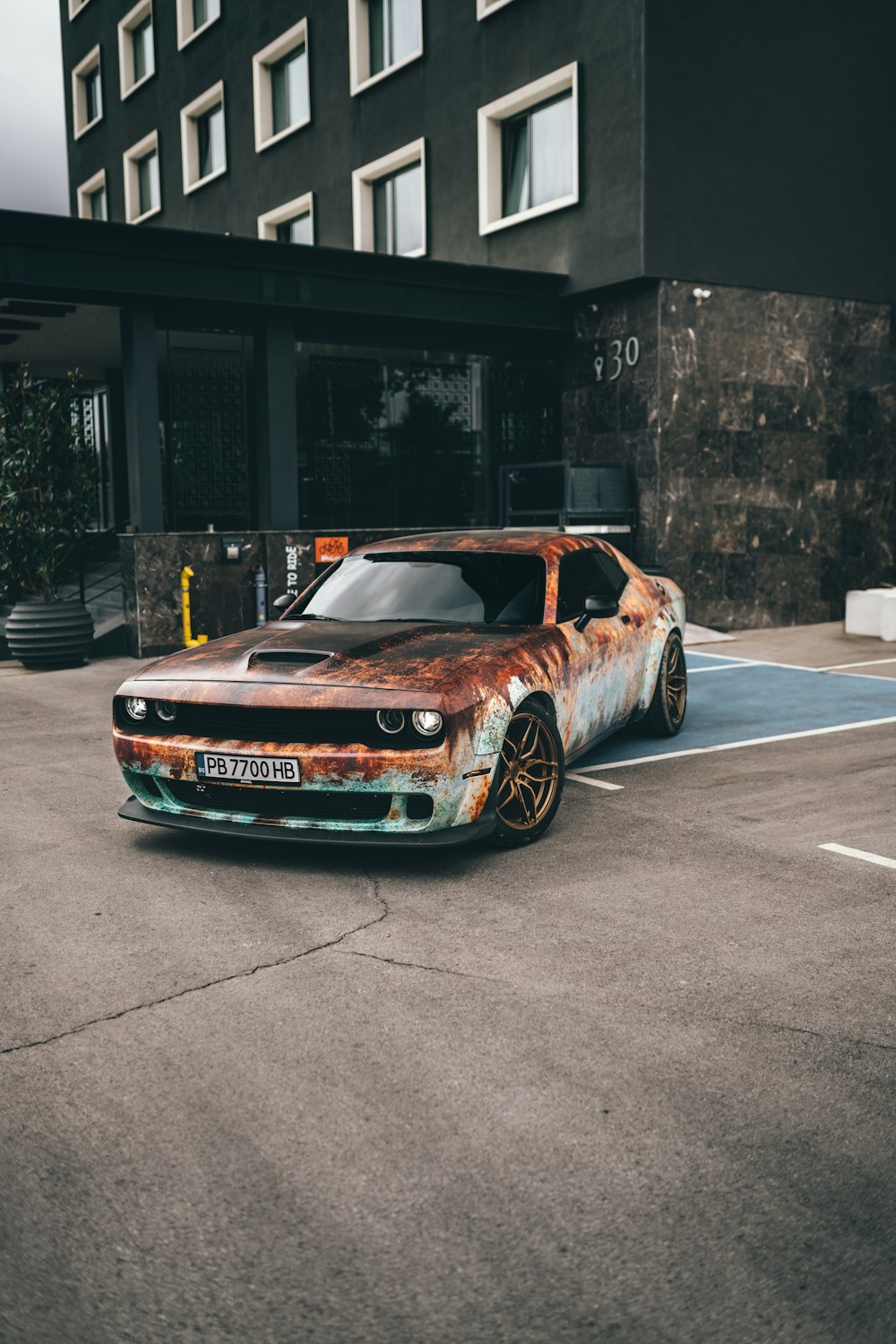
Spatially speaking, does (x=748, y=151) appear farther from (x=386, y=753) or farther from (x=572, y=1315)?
(x=572, y=1315)

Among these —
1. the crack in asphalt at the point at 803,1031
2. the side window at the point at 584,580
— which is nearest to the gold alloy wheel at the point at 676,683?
the side window at the point at 584,580

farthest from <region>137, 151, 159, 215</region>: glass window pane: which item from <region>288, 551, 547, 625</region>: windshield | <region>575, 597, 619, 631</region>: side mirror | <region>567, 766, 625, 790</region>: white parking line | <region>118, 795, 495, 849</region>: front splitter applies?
<region>118, 795, 495, 849</region>: front splitter

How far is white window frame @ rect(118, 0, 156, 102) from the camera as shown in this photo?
28703mm

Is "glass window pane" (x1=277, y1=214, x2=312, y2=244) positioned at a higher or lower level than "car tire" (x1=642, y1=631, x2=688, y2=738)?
higher

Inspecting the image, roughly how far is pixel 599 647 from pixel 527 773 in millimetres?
1381

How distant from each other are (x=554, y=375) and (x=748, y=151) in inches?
159

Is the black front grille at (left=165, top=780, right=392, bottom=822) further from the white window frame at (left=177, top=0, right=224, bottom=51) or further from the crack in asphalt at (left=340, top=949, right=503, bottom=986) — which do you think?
the white window frame at (left=177, top=0, right=224, bottom=51)

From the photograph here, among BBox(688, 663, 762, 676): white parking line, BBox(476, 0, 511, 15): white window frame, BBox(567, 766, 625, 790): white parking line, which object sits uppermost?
BBox(476, 0, 511, 15): white window frame

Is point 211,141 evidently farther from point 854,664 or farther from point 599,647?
point 599,647

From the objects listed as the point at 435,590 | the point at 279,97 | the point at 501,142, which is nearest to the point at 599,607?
the point at 435,590

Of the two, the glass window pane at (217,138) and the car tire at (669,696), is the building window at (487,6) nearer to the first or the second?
the glass window pane at (217,138)

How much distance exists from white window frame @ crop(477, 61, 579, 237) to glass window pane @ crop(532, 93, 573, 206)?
0.47ft

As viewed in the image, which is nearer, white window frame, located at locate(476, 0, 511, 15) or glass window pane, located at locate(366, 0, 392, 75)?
white window frame, located at locate(476, 0, 511, 15)

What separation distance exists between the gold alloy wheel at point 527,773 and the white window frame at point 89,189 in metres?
29.2
